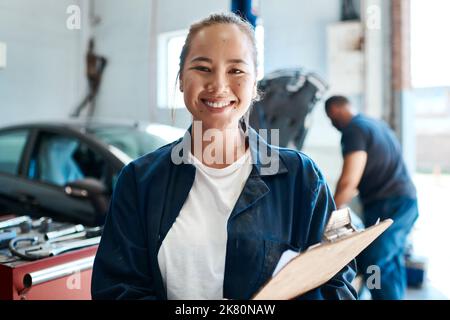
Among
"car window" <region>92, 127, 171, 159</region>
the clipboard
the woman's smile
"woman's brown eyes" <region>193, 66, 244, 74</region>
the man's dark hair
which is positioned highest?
the man's dark hair

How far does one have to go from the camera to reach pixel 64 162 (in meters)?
2.09

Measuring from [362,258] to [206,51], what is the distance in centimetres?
117

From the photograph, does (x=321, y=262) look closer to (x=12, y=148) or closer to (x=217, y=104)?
(x=217, y=104)

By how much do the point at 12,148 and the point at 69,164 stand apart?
44 centimetres

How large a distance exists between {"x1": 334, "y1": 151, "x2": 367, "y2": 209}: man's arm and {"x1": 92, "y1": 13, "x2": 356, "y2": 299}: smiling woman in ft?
3.37

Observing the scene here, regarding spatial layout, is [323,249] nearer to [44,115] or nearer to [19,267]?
[19,267]

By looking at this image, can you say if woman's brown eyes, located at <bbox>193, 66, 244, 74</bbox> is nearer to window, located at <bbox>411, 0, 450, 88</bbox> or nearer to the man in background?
window, located at <bbox>411, 0, 450, 88</bbox>

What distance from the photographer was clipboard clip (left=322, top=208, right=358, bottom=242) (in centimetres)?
86

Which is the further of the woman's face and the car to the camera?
the car

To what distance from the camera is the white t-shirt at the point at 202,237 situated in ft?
2.78

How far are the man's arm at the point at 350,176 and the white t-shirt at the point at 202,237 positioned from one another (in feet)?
3.59

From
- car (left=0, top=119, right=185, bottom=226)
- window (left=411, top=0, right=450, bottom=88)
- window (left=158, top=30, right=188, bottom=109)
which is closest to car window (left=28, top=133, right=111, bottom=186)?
car (left=0, top=119, right=185, bottom=226)

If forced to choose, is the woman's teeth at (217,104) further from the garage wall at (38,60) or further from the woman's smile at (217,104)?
the garage wall at (38,60)

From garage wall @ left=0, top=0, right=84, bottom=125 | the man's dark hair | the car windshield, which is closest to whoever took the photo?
garage wall @ left=0, top=0, right=84, bottom=125
